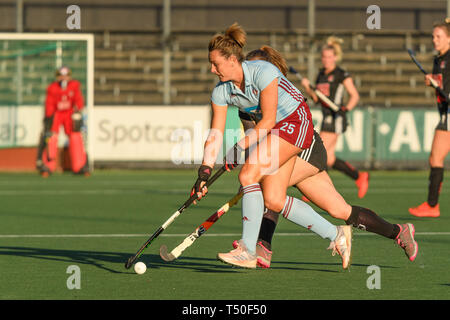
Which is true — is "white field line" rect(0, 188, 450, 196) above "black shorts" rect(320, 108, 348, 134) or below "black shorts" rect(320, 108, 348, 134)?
below

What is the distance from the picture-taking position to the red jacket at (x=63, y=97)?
15.9 meters

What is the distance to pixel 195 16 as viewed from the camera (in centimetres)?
2389

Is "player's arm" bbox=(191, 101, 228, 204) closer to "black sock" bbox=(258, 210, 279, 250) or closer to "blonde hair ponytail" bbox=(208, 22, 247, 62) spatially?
"blonde hair ponytail" bbox=(208, 22, 247, 62)

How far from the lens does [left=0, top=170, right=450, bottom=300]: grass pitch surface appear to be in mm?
5539

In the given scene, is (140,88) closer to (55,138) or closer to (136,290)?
(55,138)

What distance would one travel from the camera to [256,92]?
5.96m

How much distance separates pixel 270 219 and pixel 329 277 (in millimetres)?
685

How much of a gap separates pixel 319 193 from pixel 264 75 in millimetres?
823

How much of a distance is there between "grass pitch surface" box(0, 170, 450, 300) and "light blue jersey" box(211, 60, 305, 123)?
1011mm

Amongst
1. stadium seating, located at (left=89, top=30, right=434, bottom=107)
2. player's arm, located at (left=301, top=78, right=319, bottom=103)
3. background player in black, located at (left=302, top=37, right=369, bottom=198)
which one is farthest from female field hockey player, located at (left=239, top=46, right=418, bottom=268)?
stadium seating, located at (left=89, top=30, right=434, bottom=107)

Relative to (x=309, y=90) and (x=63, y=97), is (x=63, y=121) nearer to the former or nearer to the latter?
(x=63, y=97)

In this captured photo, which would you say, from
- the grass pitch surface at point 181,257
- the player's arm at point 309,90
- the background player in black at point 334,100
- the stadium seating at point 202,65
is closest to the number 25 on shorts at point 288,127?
the grass pitch surface at point 181,257

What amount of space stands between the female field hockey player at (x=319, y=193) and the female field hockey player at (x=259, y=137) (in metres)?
0.10

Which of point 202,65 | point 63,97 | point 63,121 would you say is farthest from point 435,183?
point 202,65
